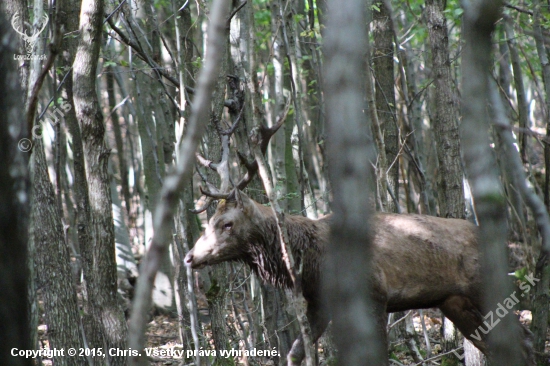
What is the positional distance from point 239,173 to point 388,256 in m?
2.33

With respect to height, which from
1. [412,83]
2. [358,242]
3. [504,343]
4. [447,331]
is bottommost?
[447,331]

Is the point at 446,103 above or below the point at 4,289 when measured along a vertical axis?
above

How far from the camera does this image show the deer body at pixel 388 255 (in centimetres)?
554

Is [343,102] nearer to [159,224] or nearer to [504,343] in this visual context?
[159,224]

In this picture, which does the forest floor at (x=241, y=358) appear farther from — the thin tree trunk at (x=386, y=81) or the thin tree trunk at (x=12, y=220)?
the thin tree trunk at (x=12, y=220)

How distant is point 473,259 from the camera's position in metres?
5.78

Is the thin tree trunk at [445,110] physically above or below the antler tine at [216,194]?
above

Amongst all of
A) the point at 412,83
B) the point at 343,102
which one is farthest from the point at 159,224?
the point at 412,83

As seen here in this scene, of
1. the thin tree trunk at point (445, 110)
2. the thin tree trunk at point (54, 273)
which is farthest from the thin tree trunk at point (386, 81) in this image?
the thin tree trunk at point (54, 273)

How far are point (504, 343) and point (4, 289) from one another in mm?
1686

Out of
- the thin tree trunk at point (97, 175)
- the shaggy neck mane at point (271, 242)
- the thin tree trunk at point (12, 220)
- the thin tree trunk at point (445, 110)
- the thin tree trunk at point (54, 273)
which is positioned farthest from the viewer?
the thin tree trunk at point (445, 110)

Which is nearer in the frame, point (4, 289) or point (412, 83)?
point (4, 289)

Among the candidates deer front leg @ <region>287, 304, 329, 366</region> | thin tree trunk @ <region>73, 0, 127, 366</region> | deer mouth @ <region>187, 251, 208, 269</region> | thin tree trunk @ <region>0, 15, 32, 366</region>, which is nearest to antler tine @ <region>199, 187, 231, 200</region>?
deer mouth @ <region>187, 251, 208, 269</region>

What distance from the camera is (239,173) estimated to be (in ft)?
23.2
